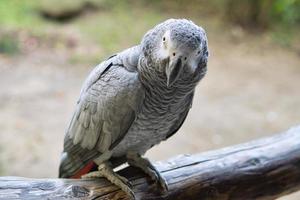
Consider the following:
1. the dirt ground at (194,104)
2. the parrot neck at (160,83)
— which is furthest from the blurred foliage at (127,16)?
the parrot neck at (160,83)

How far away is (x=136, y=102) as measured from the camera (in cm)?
96

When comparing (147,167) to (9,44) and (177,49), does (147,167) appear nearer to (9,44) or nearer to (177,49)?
(177,49)

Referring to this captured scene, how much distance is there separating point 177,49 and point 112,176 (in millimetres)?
401

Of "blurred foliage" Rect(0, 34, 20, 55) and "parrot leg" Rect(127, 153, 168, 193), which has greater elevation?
"blurred foliage" Rect(0, 34, 20, 55)

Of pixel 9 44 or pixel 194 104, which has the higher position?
pixel 9 44

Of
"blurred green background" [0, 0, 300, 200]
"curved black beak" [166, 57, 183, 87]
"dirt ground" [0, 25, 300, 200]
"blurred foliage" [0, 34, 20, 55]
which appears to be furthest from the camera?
"blurred foliage" [0, 34, 20, 55]

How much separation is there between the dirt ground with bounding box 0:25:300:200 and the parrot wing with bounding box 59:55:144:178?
1.03 metres

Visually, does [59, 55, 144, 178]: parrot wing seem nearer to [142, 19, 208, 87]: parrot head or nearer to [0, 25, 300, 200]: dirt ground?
[142, 19, 208, 87]: parrot head

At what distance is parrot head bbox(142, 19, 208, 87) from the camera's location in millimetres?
784

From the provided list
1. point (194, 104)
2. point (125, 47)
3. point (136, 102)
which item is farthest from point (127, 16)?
point (136, 102)

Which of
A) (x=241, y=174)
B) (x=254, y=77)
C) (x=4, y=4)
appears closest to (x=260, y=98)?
(x=254, y=77)

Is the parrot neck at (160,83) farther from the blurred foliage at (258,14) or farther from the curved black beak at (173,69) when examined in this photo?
the blurred foliage at (258,14)

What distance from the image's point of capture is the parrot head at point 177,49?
2.57 ft

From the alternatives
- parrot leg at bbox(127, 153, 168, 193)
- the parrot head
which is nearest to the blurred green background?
parrot leg at bbox(127, 153, 168, 193)
